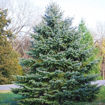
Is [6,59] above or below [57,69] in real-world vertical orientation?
above

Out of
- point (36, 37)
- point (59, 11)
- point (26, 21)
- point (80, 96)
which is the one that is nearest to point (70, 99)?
point (80, 96)

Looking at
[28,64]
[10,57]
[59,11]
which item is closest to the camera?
[28,64]

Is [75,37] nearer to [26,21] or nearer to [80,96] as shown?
[80,96]

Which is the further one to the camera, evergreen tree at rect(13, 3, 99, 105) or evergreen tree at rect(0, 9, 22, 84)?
evergreen tree at rect(0, 9, 22, 84)

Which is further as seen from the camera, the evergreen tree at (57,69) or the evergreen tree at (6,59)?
the evergreen tree at (6,59)

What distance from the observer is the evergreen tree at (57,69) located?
24.1 ft

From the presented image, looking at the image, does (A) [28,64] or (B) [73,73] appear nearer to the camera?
(B) [73,73]

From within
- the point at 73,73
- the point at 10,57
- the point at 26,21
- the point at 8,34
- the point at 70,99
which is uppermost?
the point at 26,21

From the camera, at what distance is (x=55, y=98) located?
296 inches

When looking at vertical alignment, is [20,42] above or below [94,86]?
above

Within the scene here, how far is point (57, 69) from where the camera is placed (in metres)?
7.88

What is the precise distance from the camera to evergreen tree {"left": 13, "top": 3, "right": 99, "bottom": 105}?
290 inches

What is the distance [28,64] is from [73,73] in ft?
6.94

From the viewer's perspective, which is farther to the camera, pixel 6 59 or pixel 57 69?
pixel 6 59
